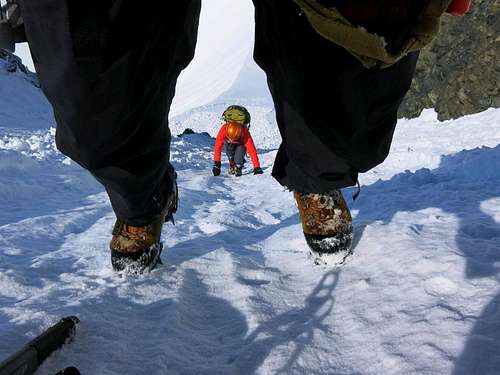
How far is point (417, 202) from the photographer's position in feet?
9.37

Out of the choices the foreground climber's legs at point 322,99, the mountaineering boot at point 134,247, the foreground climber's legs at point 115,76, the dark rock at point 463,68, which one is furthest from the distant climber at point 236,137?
the dark rock at point 463,68

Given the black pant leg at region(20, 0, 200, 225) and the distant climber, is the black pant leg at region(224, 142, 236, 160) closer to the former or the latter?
the distant climber

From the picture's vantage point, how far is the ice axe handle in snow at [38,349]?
87 centimetres

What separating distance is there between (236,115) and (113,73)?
25.5 ft

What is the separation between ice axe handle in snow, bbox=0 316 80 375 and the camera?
34.3 inches

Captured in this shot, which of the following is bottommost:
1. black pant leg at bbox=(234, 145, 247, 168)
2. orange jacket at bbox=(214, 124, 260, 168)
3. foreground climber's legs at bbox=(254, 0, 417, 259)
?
foreground climber's legs at bbox=(254, 0, 417, 259)

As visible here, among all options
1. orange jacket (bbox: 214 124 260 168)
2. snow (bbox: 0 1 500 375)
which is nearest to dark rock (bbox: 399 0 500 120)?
orange jacket (bbox: 214 124 260 168)

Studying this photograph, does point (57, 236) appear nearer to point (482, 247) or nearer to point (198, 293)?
point (198, 293)

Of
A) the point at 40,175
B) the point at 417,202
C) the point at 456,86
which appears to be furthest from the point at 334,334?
the point at 456,86

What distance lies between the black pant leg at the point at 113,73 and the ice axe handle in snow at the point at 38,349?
1.52 feet

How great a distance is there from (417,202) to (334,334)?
1884mm

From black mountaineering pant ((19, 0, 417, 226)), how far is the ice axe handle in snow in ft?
1.52

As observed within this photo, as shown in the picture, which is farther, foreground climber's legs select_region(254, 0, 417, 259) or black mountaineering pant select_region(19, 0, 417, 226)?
foreground climber's legs select_region(254, 0, 417, 259)

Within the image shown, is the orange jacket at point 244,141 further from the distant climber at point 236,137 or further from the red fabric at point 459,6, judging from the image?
the red fabric at point 459,6
